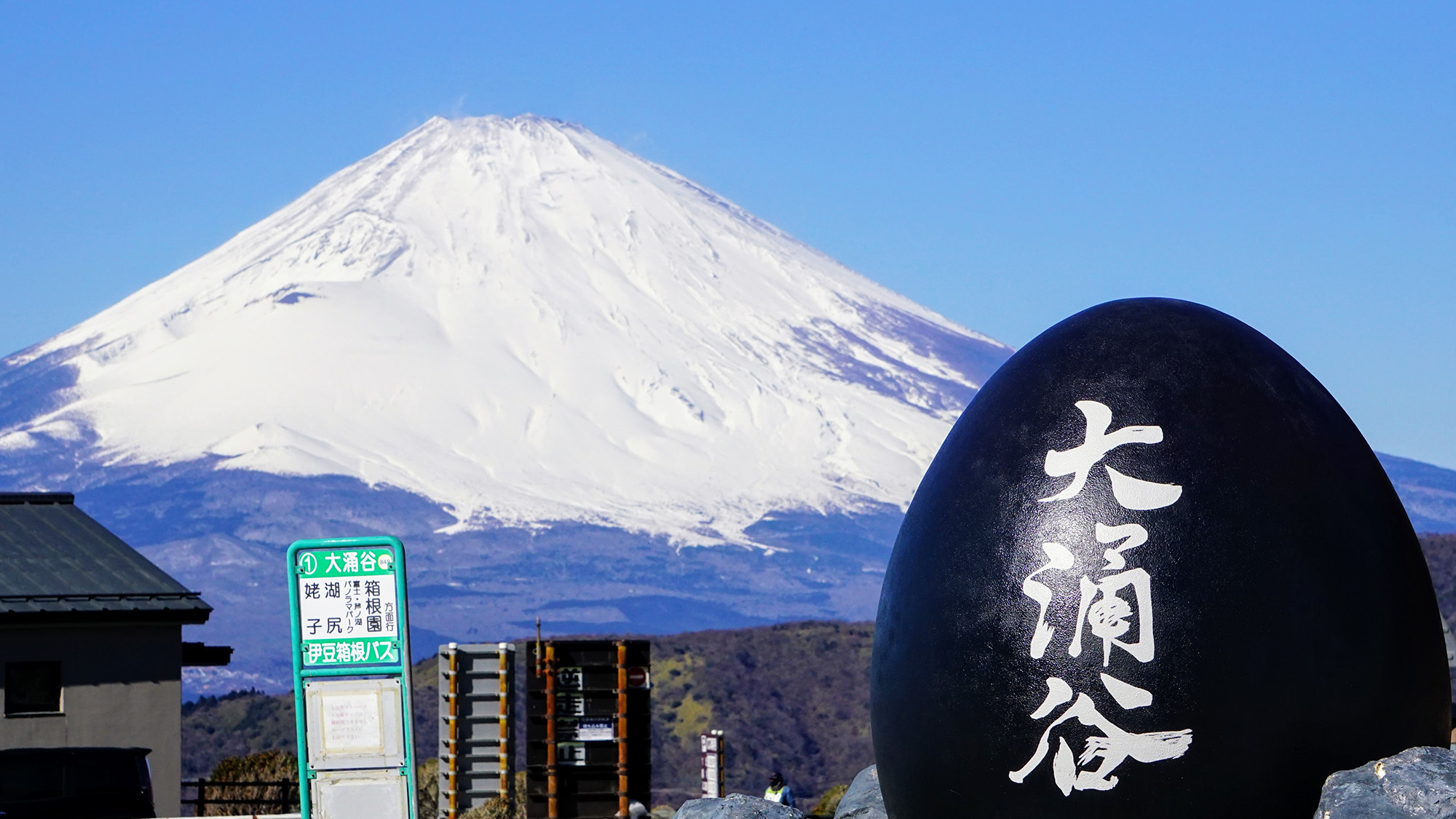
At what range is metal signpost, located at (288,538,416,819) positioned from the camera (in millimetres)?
10672

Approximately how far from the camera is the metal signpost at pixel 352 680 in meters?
10.7

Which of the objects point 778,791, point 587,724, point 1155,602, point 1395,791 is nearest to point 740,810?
point 1155,602

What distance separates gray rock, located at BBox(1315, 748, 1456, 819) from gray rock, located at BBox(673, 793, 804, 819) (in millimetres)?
3322

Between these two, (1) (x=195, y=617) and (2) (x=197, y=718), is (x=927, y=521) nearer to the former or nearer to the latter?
(1) (x=195, y=617)

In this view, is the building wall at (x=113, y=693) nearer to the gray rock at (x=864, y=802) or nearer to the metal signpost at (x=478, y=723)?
the metal signpost at (x=478, y=723)

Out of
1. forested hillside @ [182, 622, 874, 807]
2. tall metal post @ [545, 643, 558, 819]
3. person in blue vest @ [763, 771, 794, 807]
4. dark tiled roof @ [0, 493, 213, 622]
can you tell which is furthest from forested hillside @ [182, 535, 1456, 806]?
person in blue vest @ [763, 771, 794, 807]

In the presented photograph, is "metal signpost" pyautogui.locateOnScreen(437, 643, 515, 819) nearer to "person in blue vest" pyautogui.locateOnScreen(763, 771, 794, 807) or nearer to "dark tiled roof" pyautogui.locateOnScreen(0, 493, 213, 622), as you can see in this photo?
"person in blue vest" pyautogui.locateOnScreen(763, 771, 794, 807)

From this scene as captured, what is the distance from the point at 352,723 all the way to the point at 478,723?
14.6 metres

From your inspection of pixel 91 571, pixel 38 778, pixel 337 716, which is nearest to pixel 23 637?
pixel 91 571

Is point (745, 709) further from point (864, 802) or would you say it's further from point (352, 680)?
point (352, 680)

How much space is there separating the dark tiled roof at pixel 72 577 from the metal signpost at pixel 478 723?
500 centimetres

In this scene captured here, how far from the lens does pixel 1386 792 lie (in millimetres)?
8312

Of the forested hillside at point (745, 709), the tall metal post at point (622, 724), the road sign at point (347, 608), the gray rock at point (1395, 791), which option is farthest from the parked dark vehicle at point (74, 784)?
the forested hillside at point (745, 709)

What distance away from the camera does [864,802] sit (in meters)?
11.0
